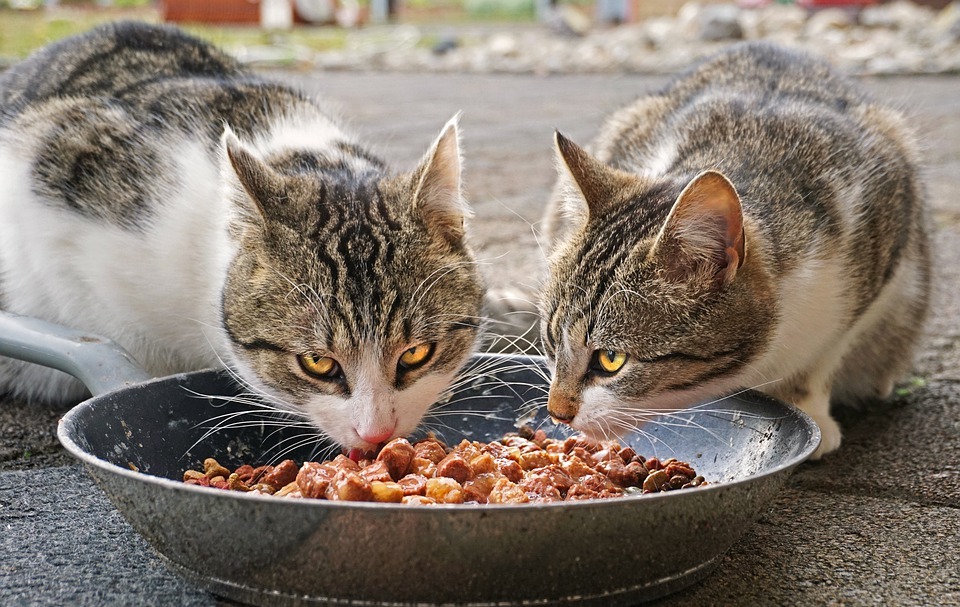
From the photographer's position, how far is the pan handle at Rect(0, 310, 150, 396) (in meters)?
1.97

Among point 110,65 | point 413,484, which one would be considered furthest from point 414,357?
point 110,65

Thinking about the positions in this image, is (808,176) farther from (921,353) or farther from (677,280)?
(921,353)

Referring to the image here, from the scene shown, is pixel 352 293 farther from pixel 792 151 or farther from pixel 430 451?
pixel 792 151

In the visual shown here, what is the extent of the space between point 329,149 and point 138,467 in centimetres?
104

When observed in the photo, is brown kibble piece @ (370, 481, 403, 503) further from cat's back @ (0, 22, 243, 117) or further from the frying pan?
cat's back @ (0, 22, 243, 117)

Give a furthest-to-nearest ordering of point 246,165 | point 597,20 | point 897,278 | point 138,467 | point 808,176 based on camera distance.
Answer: point 597,20 < point 897,278 < point 808,176 < point 246,165 < point 138,467

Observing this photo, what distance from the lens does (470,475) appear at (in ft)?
5.79

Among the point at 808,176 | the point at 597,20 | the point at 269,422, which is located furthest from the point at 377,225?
the point at 597,20

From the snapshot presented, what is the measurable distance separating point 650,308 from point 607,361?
0.14 meters

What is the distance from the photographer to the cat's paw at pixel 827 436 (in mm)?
2301

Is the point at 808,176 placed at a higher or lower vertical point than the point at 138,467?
higher

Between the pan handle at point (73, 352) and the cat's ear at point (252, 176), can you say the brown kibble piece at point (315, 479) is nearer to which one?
the pan handle at point (73, 352)

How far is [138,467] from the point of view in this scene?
6.01 feet

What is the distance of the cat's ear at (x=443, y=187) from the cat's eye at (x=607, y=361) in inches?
17.4
